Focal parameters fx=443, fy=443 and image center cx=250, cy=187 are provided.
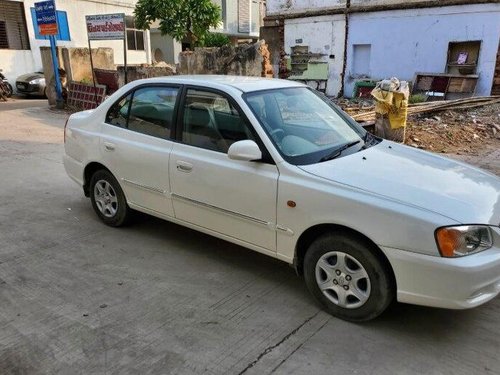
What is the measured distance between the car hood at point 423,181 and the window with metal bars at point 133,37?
2418cm

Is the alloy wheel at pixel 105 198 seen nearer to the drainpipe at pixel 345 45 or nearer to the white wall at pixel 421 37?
the white wall at pixel 421 37

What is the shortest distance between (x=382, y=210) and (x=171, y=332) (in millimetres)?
1603

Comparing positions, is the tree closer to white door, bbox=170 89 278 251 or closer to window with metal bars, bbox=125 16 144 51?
window with metal bars, bbox=125 16 144 51

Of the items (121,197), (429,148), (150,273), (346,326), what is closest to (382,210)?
(346,326)

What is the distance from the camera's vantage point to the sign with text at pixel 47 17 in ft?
40.9

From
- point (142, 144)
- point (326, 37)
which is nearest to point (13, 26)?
point (326, 37)

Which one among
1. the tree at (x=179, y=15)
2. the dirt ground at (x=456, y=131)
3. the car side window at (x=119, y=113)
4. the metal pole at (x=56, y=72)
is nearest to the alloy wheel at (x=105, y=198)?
the car side window at (x=119, y=113)

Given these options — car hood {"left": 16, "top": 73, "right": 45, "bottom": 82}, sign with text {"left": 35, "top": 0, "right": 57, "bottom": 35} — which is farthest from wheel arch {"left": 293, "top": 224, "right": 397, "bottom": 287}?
car hood {"left": 16, "top": 73, "right": 45, "bottom": 82}

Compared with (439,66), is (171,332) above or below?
below

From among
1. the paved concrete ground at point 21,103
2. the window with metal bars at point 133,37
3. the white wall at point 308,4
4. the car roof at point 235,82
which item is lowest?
the paved concrete ground at point 21,103

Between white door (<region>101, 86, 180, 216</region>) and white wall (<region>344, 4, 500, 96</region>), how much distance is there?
522 inches

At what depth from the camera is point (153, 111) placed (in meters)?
4.19

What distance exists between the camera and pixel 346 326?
304 centimetres

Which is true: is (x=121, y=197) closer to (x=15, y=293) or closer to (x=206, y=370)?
(x=15, y=293)
